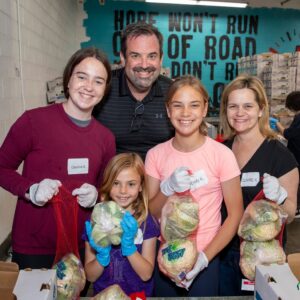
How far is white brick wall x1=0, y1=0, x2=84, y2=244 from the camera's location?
2934 millimetres

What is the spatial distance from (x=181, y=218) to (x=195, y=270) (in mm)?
206

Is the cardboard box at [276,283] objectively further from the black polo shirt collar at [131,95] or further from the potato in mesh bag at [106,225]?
the black polo shirt collar at [131,95]

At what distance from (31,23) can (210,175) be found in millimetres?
3148

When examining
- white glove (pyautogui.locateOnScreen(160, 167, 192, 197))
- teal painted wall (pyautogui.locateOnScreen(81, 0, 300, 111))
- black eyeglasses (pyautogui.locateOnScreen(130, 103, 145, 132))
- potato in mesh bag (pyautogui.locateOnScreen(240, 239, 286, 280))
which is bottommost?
potato in mesh bag (pyautogui.locateOnScreen(240, 239, 286, 280))

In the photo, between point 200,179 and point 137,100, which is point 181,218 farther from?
point 137,100

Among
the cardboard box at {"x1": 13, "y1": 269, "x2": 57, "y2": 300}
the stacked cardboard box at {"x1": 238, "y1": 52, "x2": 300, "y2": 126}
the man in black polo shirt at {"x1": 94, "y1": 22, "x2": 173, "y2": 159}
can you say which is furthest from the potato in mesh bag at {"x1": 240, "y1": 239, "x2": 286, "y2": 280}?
the stacked cardboard box at {"x1": 238, "y1": 52, "x2": 300, "y2": 126}

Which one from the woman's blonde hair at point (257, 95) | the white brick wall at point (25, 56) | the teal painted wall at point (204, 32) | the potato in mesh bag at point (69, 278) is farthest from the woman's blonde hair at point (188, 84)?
the teal painted wall at point (204, 32)

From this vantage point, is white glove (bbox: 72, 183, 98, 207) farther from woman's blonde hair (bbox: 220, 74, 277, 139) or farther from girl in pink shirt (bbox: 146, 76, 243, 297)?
woman's blonde hair (bbox: 220, 74, 277, 139)

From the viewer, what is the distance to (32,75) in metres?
3.82

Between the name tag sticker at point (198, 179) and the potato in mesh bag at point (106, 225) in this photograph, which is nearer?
the potato in mesh bag at point (106, 225)

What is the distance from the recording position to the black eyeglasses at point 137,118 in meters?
1.89

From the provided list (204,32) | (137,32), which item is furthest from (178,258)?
(204,32)

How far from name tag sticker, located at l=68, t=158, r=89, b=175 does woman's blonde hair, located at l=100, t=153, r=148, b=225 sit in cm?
9

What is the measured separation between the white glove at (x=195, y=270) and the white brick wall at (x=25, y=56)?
6.76ft
